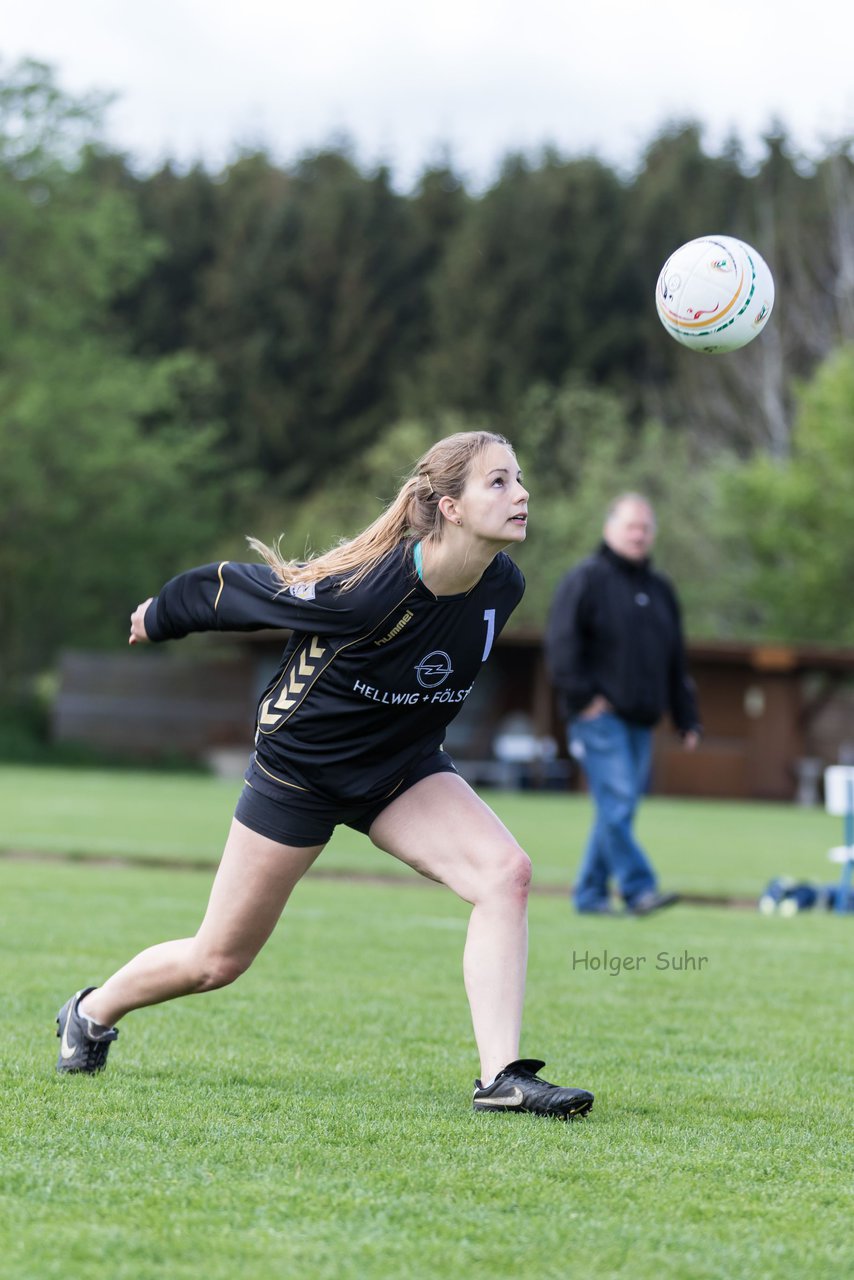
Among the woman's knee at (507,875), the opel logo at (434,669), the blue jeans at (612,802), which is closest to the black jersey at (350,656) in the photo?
the opel logo at (434,669)

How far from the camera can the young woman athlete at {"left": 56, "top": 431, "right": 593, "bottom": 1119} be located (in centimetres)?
498

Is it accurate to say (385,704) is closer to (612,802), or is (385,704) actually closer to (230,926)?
(230,926)

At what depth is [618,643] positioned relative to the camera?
1095cm

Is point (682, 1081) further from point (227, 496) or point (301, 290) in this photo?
point (301, 290)

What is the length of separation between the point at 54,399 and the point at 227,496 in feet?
36.7

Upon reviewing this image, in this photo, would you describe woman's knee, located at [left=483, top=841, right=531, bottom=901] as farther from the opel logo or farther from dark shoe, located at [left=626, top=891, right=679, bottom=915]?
dark shoe, located at [left=626, top=891, right=679, bottom=915]

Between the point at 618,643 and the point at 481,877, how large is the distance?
19.6 feet

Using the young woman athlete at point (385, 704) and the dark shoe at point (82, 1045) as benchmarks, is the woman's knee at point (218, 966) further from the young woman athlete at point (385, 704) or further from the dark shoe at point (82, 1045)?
the dark shoe at point (82, 1045)

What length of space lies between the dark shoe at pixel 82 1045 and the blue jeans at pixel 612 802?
550 centimetres

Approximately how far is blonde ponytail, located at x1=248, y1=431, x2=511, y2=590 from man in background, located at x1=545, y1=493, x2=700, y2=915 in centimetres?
559

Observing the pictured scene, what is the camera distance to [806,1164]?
438 centimetres

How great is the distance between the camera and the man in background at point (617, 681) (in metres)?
10.7

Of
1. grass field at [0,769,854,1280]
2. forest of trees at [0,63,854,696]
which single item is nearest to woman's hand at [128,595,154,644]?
grass field at [0,769,854,1280]

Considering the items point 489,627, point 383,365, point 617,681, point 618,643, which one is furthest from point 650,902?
point 383,365
